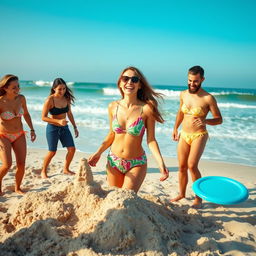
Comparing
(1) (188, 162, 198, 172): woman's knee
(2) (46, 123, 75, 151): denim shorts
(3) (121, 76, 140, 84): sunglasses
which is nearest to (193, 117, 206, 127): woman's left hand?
(1) (188, 162, 198, 172): woman's knee

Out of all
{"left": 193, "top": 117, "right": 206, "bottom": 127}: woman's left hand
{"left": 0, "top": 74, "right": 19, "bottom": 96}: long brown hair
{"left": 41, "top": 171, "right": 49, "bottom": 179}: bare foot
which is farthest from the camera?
{"left": 41, "top": 171, "right": 49, "bottom": 179}: bare foot

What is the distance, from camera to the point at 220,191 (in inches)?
122

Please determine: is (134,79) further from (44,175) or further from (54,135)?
(44,175)

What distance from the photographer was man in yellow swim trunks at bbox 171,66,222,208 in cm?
372

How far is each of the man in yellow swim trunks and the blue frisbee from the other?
0.46m

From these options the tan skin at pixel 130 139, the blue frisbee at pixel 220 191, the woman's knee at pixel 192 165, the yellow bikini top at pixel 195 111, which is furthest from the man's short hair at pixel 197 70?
the blue frisbee at pixel 220 191

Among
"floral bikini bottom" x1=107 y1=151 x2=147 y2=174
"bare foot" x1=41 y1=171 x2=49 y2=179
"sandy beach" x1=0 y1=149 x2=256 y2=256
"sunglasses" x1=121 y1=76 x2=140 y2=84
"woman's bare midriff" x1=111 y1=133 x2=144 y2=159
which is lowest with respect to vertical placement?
"bare foot" x1=41 y1=171 x2=49 y2=179

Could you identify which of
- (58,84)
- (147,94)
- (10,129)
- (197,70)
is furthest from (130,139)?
(58,84)

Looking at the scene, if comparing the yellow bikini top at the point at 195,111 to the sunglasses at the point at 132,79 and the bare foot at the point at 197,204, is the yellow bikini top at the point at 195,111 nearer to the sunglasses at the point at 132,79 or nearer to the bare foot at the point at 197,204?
the sunglasses at the point at 132,79

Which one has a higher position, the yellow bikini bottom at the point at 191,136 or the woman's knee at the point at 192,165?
the yellow bikini bottom at the point at 191,136

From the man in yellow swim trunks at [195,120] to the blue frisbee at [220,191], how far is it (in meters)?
0.46

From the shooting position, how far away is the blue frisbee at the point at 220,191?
9.23ft

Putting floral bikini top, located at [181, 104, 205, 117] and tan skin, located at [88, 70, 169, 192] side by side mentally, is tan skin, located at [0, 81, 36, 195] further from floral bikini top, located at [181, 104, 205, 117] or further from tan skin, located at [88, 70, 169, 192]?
floral bikini top, located at [181, 104, 205, 117]

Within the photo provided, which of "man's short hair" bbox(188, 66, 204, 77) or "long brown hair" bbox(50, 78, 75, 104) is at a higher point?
"man's short hair" bbox(188, 66, 204, 77)
